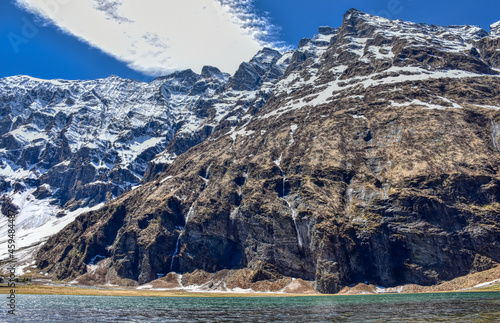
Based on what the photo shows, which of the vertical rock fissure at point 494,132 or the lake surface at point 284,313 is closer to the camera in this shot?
the lake surface at point 284,313

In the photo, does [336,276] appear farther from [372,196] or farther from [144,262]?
[144,262]

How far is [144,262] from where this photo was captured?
626ft

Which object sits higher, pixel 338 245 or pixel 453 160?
pixel 453 160

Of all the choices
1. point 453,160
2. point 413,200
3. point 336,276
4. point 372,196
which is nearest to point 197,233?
point 336,276

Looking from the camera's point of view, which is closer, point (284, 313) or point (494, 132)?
point (284, 313)

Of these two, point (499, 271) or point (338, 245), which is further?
point (338, 245)

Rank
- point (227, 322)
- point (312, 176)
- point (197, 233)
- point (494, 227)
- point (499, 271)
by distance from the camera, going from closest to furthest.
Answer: point (227, 322)
point (499, 271)
point (494, 227)
point (312, 176)
point (197, 233)

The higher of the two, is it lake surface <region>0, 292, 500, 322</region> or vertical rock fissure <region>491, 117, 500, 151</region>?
vertical rock fissure <region>491, 117, 500, 151</region>

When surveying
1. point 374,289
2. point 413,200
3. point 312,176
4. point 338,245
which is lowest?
point 374,289

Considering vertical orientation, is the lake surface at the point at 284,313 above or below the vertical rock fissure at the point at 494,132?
below

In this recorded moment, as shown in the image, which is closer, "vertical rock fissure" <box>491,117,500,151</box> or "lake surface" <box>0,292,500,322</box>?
"lake surface" <box>0,292,500,322</box>

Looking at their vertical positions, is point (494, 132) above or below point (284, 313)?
above

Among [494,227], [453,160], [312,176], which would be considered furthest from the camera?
[312,176]

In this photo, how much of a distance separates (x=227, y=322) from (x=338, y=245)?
352ft
